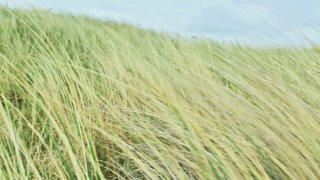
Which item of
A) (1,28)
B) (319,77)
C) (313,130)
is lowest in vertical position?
(313,130)

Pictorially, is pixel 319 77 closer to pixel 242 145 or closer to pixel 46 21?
pixel 242 145

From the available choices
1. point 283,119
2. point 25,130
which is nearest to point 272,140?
point 283,119

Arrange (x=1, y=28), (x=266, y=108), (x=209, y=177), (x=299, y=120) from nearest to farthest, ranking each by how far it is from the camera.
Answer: (x=209, y=177), (x=299, y=120), (x=266, y=108), (x=1, y=28)

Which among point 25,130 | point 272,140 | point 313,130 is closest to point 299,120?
point 313,130

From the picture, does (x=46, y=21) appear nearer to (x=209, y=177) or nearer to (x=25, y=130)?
(x=25, y=130)

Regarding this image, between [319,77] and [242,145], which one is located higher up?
[319,77]

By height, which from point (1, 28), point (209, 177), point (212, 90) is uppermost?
point (1, 28)

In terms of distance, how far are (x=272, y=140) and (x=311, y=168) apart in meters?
0.14

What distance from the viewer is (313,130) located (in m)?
1.13

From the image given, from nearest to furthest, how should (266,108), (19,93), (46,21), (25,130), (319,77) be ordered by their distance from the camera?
(266,108), (25,130), (319,77), (19,93), (46,21)

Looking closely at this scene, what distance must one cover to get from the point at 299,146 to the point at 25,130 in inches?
44.6

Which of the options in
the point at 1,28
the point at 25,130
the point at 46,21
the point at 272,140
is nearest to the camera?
the point at 272,140

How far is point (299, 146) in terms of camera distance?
3.35 feet

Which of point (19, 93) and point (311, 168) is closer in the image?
point (311, 168)
